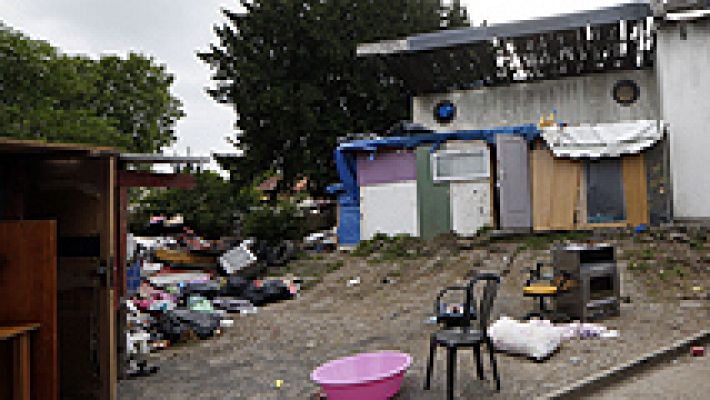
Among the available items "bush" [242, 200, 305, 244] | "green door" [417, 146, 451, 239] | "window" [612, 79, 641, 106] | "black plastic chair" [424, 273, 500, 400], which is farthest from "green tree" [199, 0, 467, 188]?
"black plastic chair" [424, 273, 500, 400]

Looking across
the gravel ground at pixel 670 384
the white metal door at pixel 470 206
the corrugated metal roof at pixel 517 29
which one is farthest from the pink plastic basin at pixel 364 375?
the corrugated metal roof at pixel 517 29

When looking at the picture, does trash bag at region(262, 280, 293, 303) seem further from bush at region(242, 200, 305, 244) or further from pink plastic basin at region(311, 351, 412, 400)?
pink plastic basin at region(311, 351, 412, 400)

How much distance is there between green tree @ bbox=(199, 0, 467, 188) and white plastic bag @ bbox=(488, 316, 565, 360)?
13.0 meters

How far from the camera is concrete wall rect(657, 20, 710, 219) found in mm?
11211

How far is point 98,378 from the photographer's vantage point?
15.5ft

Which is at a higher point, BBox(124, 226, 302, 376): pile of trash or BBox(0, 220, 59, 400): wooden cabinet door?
BBox(0, 220, 59, 400): wooden cabinet door

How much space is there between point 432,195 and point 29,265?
1011cm

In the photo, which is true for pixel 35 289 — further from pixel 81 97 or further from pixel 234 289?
pixel 81 97

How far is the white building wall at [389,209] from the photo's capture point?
1331 cm

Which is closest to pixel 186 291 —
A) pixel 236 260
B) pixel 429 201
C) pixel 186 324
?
pixel 186 324

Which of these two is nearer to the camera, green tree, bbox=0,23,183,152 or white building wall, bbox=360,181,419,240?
white building wall, bbox=360,181,419,240

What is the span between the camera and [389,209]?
13570 mm

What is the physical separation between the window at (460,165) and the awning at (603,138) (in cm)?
164

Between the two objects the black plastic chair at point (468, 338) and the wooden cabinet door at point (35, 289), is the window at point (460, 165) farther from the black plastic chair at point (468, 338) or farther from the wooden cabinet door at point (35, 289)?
the wooden cabinet door at point (35, 289)
